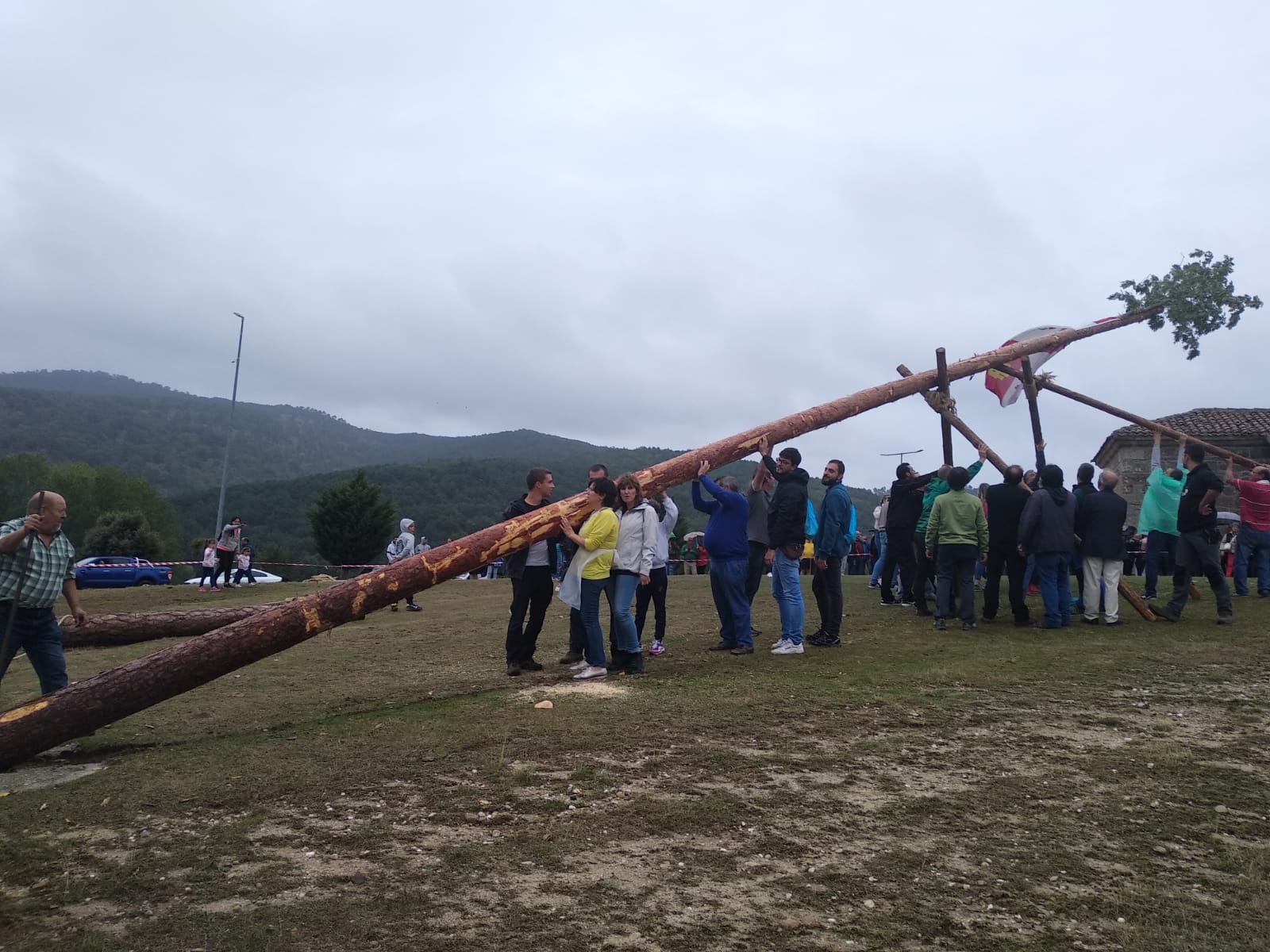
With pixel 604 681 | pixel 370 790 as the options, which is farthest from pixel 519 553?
pixel 370 790

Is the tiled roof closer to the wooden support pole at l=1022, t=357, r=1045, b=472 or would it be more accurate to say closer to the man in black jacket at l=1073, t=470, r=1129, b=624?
the wooden support pole at l=1022, t=357, r=1045, b=472

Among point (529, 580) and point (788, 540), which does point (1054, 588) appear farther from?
point (529, 580)

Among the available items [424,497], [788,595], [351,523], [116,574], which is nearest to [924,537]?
[788,595]

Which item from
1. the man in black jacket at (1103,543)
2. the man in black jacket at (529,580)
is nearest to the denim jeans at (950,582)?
the man in black jacket at (1103,543)

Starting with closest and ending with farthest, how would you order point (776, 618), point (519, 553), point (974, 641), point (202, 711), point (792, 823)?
point (792, 823)
point (202, 711)
point (519, 553)
point (974, 641)
point (776, 618)

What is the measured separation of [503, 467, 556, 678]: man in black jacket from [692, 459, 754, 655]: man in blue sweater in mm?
1445

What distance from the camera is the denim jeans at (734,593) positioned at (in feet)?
27.6

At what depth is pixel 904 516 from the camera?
445 inches

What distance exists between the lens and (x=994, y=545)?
33.5 ft

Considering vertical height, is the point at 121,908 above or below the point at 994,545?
below

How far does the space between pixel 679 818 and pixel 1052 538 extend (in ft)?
22.9

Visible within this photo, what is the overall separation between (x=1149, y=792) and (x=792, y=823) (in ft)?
6.15

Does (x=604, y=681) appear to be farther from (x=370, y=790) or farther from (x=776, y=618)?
(x=776, y=618)

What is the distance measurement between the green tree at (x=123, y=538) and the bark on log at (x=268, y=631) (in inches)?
2079
